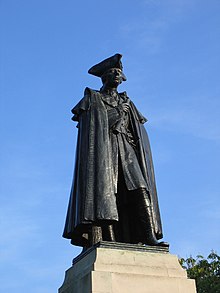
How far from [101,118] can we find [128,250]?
2.41 metres

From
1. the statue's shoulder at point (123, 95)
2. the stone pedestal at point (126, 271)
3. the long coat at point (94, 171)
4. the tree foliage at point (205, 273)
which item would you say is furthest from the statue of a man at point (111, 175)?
the tree foliage at point (205, 273)

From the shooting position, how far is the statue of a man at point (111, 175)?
9.20 meters

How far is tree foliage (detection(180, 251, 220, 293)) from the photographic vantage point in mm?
28047

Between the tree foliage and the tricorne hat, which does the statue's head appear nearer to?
the tricorne hat

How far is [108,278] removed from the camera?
812 centimetres

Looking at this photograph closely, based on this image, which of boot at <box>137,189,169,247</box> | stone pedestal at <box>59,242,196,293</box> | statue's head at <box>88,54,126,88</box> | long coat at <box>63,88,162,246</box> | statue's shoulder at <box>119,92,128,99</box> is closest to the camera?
A: stone pedestal at <box>59,242,196,293</box>

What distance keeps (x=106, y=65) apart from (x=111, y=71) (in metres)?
0.17

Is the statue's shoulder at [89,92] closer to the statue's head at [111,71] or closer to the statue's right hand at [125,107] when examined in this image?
the statue's head at [111,71]

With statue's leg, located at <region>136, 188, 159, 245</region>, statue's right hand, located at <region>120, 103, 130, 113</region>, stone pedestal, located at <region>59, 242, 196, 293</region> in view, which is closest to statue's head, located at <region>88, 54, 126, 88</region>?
statue's right hand, located at <region>120, 103, 130, 113</region>

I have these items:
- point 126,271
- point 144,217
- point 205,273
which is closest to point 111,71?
point 144,217

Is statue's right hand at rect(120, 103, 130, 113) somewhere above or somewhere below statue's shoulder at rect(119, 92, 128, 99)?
below

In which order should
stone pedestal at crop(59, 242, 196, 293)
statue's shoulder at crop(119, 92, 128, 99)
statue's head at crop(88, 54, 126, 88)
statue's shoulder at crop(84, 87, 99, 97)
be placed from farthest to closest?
statue's shoulder at crop(119, 92, 128, 99)
statue's head at crop(88, 54, 126, 88)
statue's shoulder at crop(84, 87, 99, 97)
stone pedestal at crop(59, 242, 196, 293)

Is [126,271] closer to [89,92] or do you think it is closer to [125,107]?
[125,107]

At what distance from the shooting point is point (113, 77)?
10469 mm
